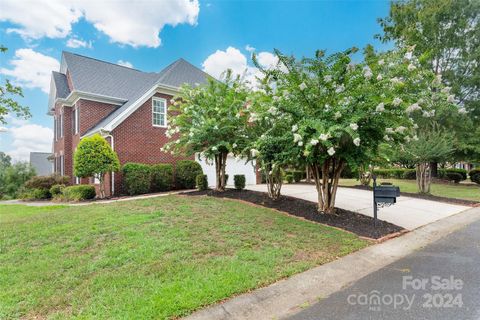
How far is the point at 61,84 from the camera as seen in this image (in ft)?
58.1

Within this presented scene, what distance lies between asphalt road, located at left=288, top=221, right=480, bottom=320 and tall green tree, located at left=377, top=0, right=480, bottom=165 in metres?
18.9

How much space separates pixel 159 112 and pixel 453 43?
73.2ft

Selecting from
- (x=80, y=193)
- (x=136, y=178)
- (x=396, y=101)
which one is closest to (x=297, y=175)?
(x=136, y=178)

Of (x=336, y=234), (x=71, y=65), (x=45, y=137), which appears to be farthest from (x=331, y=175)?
(x=45, y=137)

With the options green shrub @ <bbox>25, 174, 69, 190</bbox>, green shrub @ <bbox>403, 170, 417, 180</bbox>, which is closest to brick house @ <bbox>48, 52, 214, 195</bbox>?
green shrub @ <bbox>25, 174, 69, 190</bbox>

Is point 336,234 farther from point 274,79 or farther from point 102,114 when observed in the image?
point 102,114

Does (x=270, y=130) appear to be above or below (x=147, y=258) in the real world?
above

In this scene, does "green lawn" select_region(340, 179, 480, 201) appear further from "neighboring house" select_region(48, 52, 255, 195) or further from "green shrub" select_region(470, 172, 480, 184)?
"neighboring house" select_region(48, 52, 255, 195)

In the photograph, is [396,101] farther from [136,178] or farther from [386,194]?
[136,178]

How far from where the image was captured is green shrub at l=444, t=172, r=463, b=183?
2169 centimetres

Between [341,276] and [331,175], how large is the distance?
12.8 ft

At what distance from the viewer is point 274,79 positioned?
702 cm

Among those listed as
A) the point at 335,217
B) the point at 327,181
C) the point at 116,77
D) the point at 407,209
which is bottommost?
the point at 407,209

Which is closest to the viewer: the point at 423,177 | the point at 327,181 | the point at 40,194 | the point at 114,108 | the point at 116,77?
the point at 327,181
